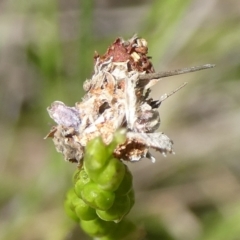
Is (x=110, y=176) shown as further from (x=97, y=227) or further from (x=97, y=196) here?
(x=97, y=227)

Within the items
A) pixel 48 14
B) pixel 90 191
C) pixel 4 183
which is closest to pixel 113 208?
pixel 90 191

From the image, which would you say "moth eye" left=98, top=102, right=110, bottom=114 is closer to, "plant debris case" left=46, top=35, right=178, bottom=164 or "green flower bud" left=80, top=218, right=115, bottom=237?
"plant debris case" left=46, top=35, right=178, bottom=164

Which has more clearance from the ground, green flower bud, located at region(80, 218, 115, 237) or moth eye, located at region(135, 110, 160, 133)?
moth eye, located at region(135, 110, 160, 133)

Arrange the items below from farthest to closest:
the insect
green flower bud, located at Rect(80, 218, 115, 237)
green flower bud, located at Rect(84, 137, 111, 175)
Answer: green flower bud, located at Rect(80, 218, 115, 237), the insect, green flower bud, located at Rect(84, 137, 111, 175)

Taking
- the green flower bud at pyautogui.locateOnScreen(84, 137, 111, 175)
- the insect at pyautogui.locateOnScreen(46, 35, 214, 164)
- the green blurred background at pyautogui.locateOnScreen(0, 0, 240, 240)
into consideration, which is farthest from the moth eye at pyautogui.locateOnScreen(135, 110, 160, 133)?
the green blurred background at pyautogui.locateOnScreen(0, 0, 240, 240)

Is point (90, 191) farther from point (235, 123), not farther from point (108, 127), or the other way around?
point (235, 123)

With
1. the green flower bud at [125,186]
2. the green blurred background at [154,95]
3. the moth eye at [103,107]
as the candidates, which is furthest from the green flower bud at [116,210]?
the green blurred background at [154,95]
